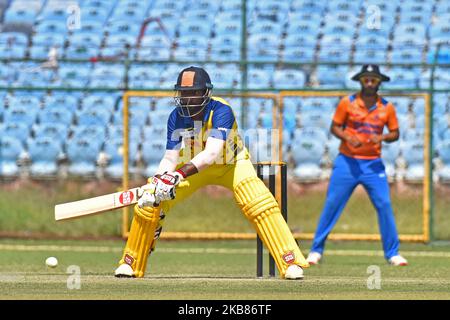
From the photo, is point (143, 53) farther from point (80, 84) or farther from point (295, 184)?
point (295, 184)

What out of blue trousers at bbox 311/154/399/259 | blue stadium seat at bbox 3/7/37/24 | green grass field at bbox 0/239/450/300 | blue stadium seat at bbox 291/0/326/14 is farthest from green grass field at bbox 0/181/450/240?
blue stadium seat at bbox 3/7/37/24

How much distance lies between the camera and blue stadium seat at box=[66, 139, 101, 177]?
1934 cm

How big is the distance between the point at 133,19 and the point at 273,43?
10.1 feet

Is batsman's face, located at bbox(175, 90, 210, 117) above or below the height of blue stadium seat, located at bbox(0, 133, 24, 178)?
above

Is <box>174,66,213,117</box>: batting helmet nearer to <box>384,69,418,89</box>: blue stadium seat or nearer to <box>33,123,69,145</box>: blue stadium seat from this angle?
<box>33,123,69,145</box>: blue stadium seat

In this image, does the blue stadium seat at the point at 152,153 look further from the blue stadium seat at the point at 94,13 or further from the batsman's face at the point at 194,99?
the batsman's face at the point at 194,99

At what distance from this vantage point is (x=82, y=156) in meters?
19.5

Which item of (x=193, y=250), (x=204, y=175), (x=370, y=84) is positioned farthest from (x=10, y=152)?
(x=204, y=175)

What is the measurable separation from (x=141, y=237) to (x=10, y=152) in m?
9.90

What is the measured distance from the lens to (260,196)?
34.4ft

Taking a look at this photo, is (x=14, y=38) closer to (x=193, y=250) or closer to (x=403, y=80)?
(x=403, y=80)

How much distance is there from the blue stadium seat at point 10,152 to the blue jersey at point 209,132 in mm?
9681

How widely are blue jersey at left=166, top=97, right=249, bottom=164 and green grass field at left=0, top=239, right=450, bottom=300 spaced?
46.0 inches
